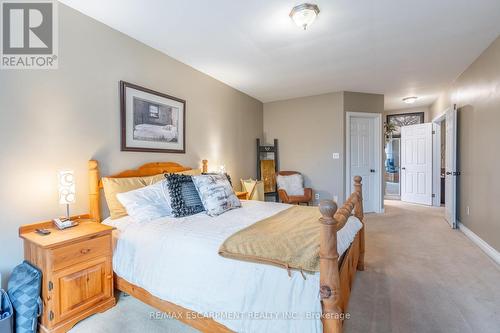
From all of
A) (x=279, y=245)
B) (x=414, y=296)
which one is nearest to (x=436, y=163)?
(x=414, y=296)

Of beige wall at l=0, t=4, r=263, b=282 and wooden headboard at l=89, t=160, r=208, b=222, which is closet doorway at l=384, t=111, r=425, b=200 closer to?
wooden headboard at l=89, t=160, r=208, b=222

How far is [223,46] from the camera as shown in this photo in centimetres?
284

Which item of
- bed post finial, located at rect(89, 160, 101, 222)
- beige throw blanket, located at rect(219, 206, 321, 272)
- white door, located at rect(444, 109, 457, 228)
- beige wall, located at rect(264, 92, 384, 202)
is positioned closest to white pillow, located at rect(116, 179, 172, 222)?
bed post finial, located at rect(89, 160, 101, 222)

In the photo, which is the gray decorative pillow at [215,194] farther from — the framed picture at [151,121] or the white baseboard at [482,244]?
the white baseboard at [482,244]

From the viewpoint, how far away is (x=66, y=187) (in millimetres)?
1882

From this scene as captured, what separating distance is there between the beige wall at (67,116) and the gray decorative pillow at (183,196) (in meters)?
0.64

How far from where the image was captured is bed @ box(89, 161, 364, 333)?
117cm

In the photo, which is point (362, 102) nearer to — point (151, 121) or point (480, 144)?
point (480, 144)

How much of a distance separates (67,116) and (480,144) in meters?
4.66

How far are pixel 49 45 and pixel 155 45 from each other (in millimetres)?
1029

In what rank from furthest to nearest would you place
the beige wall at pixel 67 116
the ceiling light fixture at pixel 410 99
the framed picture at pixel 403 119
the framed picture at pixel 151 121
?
1. the framed picture at pixel 403 119
2. the ceiling light fixture at pixel 410 99
3. the framed picture at pixel 151 121
4. the beige wall at pixel 67 116

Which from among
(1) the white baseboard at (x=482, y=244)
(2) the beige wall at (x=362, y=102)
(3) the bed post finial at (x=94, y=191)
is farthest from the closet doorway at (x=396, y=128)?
(3) the bed post finial at (x=94, y=191)

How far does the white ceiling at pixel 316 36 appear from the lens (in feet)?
7.03

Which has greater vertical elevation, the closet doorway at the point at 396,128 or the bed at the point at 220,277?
the closet doorway at the point at 396,128
